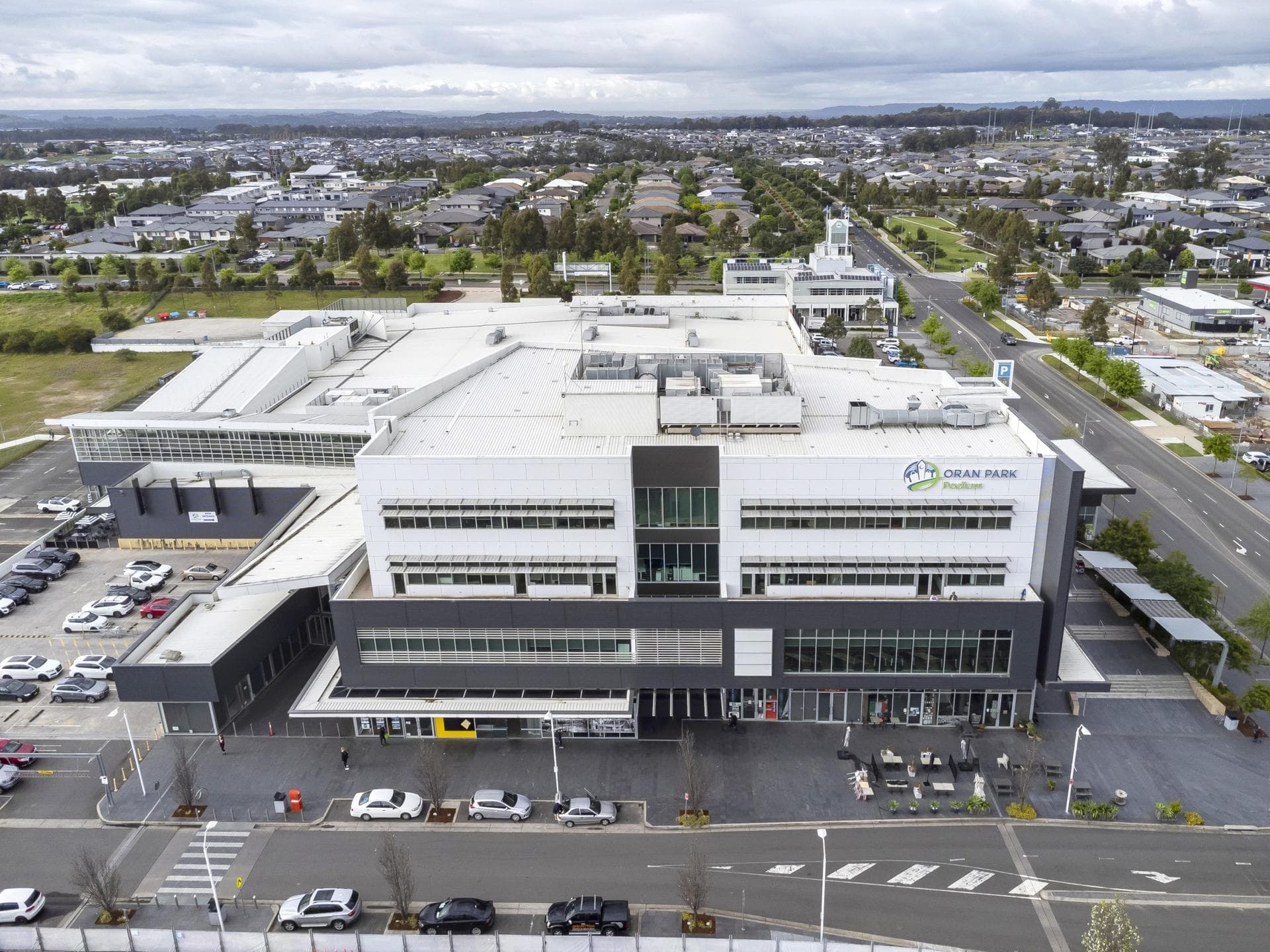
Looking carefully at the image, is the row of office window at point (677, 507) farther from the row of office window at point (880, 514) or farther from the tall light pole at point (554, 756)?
the tall light pole at point (554, 756)

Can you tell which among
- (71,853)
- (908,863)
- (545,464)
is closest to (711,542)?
(545,464)

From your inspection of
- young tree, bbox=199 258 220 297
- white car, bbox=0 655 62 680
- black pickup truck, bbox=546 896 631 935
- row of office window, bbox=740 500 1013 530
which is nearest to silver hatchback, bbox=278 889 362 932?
black pickup truck, bbox=546 896 631 935

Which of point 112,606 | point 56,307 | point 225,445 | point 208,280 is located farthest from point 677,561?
point 56,307

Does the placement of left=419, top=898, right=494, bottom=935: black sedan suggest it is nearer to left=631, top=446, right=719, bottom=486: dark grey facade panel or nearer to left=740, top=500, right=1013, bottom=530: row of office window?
left=631, top=446, right=719, bottom=486: dark grey facade panel

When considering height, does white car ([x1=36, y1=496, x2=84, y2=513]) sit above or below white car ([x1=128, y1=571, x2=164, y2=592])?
above

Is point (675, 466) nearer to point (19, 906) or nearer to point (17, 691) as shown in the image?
point (19, 906)

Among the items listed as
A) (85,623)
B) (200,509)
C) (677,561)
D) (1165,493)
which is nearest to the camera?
(677,561)
